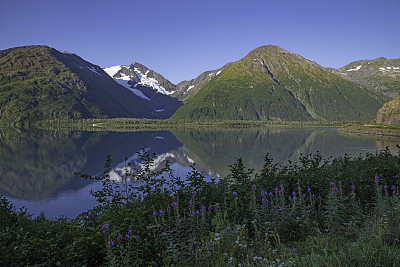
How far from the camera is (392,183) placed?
1240 centimetres

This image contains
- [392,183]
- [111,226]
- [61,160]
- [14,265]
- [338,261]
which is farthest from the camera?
[61,160]

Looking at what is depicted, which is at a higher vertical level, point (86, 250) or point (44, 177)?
point (86, 250)

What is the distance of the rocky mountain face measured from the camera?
152875mm

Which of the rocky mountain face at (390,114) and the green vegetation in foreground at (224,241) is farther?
the rocky mountain face at (390,114)

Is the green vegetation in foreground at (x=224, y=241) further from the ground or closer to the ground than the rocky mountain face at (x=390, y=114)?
closer to the ground

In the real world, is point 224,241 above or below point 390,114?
below

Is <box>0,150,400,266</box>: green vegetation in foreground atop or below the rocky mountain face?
below

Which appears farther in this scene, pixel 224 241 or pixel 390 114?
pixel 390 114

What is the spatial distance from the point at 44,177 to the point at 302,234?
41530mm

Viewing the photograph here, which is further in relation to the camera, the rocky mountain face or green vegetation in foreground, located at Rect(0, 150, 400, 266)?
the rocky mountain face

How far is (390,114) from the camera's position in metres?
159

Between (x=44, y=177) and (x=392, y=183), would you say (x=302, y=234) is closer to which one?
(x=392, y=183)

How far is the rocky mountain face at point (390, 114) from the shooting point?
502 feet

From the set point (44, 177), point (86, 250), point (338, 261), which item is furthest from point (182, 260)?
point (44, 177)
